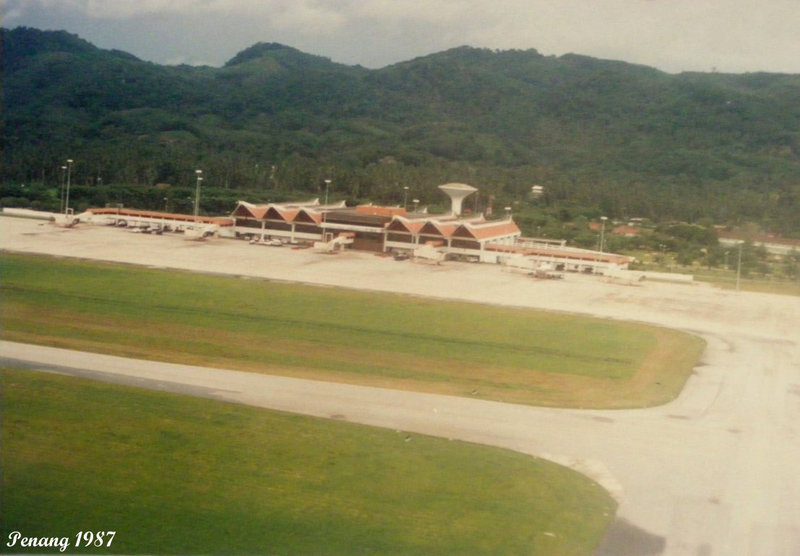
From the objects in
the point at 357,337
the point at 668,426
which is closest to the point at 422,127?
the point at 357,337

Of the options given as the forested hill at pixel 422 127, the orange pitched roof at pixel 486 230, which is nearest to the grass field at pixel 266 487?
the forested hill at pixel 422 127

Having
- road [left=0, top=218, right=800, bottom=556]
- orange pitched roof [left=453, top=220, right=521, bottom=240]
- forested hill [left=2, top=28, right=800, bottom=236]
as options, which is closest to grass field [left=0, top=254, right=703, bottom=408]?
road [left=0, top=218, right=800, bottom=556]

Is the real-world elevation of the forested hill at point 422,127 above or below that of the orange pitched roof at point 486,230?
above

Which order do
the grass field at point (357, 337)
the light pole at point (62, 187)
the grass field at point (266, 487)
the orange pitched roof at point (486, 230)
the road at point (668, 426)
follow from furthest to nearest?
the light pole at point (62, 187) → the orange pitched roof at point (486, 230) → the grass field at point (357, 337) → the road at point (668, 426) → the grass field at point (266, 487)

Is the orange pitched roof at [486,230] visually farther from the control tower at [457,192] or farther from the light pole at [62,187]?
the light pole at [62,187]

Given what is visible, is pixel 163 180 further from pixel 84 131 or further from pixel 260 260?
pixel 260 260
